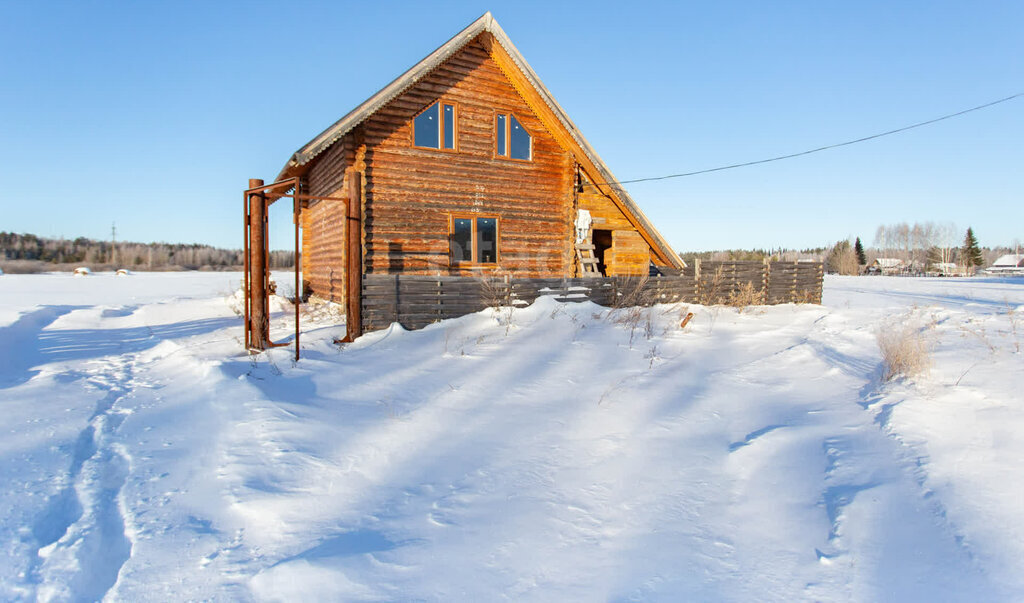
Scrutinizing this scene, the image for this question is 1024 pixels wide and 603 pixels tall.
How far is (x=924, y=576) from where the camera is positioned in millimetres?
2910

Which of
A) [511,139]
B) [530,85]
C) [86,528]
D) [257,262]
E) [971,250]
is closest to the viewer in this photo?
[86,528]

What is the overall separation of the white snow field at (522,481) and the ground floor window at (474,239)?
6.80m

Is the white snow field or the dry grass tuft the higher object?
the dry grass tuft

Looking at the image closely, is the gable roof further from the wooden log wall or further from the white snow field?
the white snow field

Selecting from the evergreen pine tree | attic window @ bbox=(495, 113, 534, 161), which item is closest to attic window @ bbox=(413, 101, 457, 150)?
attic window @ bbox=(495, 113, 534, 161)

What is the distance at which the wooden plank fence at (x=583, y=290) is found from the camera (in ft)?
35.1

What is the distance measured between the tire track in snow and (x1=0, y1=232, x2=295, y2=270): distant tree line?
85.8 meters

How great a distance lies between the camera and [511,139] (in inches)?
585

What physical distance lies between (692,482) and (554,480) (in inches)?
44.1

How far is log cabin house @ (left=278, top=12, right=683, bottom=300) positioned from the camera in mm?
13047

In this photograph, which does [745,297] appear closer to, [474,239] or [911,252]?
[474,239]

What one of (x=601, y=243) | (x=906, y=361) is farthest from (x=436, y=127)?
(x=906, y=361)

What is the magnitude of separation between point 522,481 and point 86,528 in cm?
308

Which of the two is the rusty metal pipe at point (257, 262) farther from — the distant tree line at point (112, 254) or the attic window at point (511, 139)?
the distant tree line at point (112, 254)
